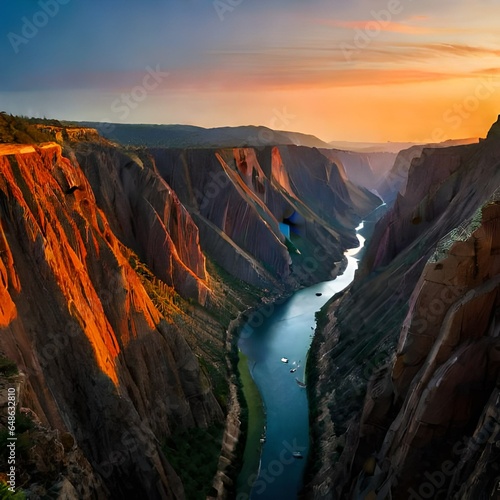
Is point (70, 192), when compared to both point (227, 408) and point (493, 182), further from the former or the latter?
point (493, 182)

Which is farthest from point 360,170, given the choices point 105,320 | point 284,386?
point 105,320

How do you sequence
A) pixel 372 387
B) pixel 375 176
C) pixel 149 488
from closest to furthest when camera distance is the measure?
1. pixel 149 488
2. pixel 372 387
3. pixel 375 176

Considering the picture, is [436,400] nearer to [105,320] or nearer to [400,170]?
[105,320]

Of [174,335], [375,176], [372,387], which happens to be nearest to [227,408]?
[174,335]

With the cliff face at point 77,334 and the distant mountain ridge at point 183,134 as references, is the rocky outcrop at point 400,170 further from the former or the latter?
the cliff face at point 77,334

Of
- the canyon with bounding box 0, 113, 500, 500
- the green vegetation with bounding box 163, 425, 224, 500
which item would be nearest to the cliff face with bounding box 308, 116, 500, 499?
the canyon with bounding box 0, 113, 500, 500

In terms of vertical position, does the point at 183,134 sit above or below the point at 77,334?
above
